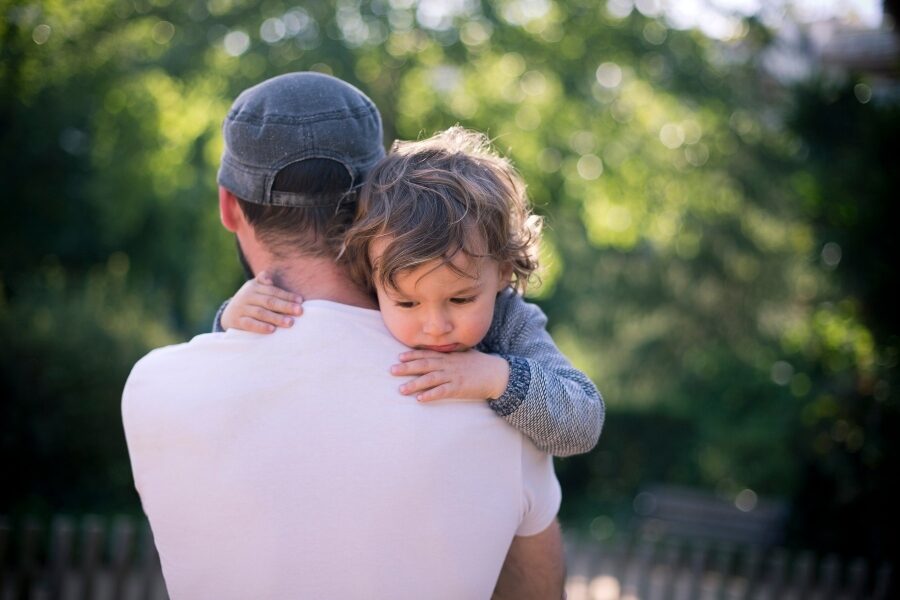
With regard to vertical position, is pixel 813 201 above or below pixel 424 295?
below

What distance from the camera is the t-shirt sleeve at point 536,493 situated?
1.67 m

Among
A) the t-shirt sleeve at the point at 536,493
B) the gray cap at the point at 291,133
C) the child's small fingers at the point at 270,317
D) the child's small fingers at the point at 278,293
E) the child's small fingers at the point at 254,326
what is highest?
the gray cap at the point at 291,133

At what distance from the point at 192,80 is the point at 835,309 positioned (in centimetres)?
615

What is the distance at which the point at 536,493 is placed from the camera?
169 cm

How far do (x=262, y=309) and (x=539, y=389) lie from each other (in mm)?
533

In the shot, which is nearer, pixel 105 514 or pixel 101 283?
pixel 105 514

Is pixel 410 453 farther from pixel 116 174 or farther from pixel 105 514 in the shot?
pixel 116 174

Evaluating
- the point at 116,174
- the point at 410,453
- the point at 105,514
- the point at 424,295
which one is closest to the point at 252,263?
the point at 424,295

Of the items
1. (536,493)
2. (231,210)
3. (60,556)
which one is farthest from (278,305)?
(60,556)

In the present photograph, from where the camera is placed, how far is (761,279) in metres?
9.75

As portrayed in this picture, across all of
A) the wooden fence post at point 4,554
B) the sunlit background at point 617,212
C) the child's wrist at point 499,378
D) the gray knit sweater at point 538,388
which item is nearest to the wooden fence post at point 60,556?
the wooden fence post at point 4,554

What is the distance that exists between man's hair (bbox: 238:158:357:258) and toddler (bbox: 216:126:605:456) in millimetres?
64

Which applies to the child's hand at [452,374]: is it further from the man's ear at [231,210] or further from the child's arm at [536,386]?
the man's ear at [231,210]

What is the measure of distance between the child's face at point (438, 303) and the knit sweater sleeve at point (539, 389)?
0.10m
